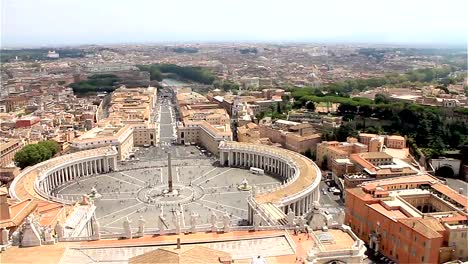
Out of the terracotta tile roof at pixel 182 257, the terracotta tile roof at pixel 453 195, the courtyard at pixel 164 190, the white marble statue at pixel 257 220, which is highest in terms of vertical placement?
the terracotta tile roof at pixel 182 257

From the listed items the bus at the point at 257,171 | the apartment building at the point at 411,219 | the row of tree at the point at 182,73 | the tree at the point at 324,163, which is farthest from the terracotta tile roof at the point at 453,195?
the row of tree at the point at 182,73

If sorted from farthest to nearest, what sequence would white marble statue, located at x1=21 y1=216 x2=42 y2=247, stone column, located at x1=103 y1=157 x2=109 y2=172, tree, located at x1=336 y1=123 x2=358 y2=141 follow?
1. tree, located at x1=336 y1=123 x2=358 y2=141
2. stone column, located at x1=103 y1=157 x2=109 y2=172
3. white marble statue, located at x1=21 y1=216 x2=42 y2=247

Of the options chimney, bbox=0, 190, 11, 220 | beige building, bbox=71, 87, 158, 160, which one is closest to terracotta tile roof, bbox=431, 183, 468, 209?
chimney, bbox=0, 190, 11, 220

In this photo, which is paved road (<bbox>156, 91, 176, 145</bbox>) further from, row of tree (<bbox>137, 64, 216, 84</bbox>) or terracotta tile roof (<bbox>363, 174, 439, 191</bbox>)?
terracotta tile roof (<bbox>363, 174, 439, 191</bbox>)

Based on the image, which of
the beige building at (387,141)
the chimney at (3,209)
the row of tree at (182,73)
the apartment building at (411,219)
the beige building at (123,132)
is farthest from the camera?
the row of tree at (182,73)

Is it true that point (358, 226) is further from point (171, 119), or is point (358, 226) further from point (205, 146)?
point (171, 119)

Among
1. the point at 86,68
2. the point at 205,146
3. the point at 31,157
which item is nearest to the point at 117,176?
the point at 31,157

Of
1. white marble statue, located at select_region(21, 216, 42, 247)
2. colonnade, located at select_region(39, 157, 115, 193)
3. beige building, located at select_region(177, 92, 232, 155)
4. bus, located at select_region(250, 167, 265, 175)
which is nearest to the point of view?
white marble statue, located at select_region(21, 216, 42, 247)

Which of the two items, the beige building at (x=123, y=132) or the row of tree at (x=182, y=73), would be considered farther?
the row of tree at (x=182, y=73)

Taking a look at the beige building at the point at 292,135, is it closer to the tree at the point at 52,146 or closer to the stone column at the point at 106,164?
the stone column at the point at 106,164

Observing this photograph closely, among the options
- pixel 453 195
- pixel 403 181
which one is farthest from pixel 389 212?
pixel 403 181

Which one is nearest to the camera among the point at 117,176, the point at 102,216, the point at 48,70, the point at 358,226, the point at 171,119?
the point at 358,226
